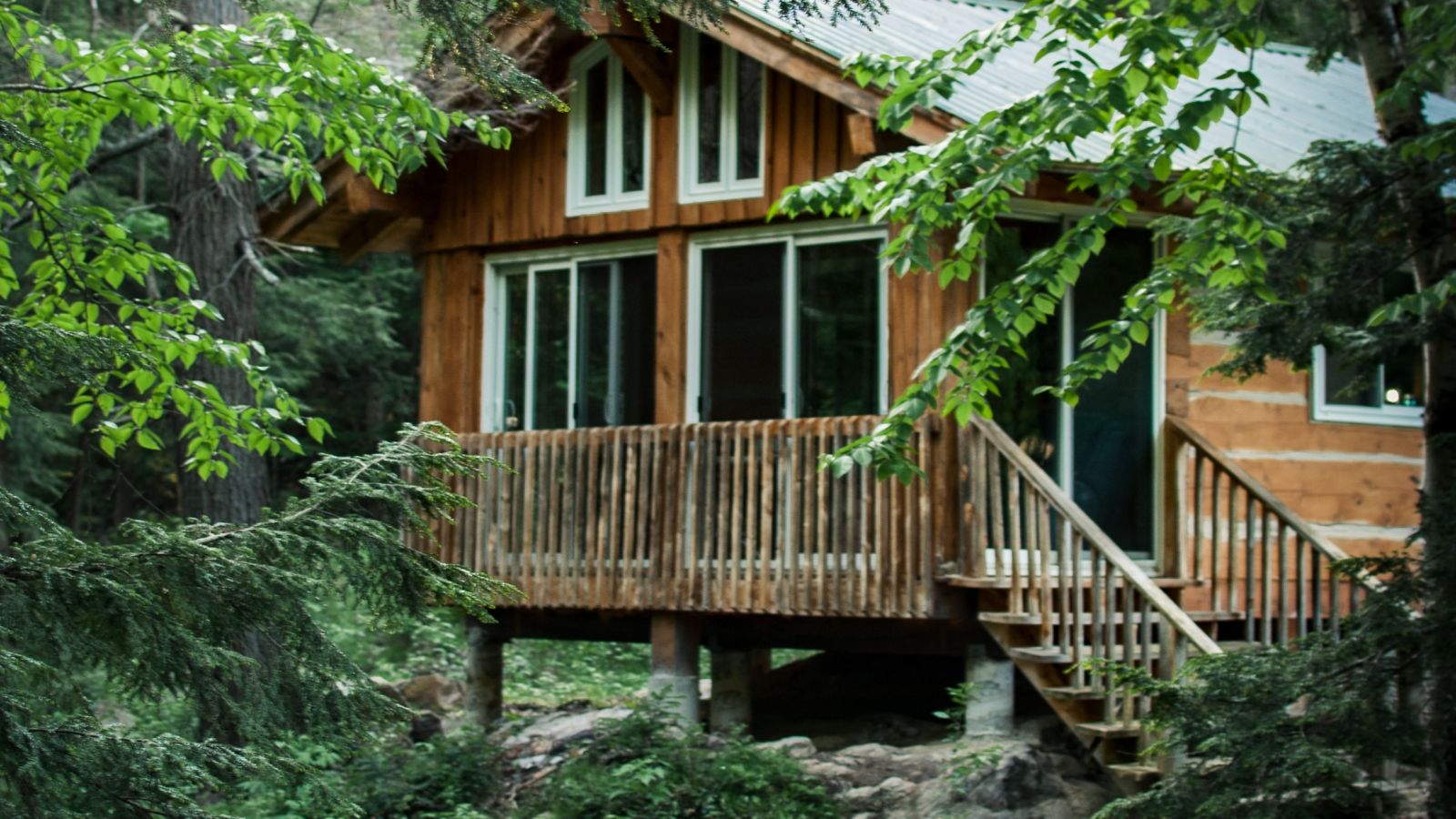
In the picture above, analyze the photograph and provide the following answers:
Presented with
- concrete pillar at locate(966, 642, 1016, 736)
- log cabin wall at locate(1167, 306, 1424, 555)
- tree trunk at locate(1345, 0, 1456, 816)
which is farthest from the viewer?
log cabin wall at locate(1167, 306, 1424, 555)

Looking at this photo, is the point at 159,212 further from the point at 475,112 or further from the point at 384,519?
the point at 384,519

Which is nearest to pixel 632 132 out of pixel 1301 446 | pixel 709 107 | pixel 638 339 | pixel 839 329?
pixel 709 107

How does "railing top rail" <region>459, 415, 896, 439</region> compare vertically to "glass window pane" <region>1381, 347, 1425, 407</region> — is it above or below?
below

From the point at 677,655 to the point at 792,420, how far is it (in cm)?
212

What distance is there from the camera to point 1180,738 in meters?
7.63

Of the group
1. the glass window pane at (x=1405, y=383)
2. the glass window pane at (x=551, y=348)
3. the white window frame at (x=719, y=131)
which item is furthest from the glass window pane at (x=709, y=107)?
the glass window pane at (x=1405, y=383)

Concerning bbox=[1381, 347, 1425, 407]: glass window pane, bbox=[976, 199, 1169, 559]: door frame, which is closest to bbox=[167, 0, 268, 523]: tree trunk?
bbox=[976, 199, 1169, 559]: door frame

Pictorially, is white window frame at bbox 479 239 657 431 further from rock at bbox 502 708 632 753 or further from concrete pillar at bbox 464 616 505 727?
rock at bbox 502 708 632 753

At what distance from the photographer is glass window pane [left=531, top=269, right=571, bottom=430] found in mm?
13359

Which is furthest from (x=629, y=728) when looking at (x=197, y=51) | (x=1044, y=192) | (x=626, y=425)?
(x=197, y=51)

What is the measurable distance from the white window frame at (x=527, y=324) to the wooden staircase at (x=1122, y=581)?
354cm

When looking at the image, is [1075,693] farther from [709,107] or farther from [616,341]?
[709,107]

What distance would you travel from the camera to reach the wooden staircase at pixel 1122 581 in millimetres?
9641

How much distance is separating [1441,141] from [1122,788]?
3980 millimetres
